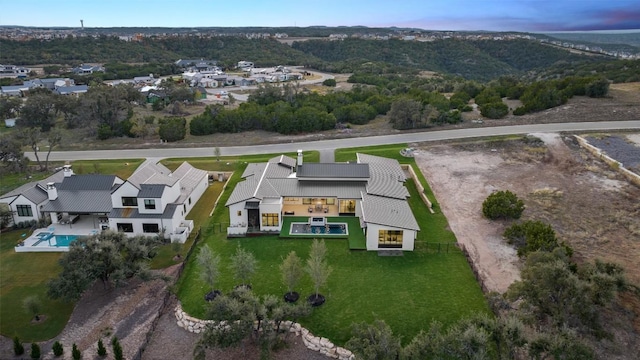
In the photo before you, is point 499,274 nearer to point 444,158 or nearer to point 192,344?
point 192,344

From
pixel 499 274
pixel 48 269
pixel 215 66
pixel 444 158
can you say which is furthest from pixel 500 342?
pixel 215 66

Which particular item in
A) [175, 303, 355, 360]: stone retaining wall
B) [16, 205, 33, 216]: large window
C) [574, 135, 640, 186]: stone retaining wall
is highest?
[574, 135, 640, 186]: stone retaining wall

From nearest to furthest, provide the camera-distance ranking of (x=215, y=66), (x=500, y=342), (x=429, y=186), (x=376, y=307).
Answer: (x=500, y=342), (x=376, y=307), (x=429, y=186), (x=215, y=66)

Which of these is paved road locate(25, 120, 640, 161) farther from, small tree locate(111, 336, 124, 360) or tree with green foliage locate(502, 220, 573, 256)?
small tree locate(111, 336, 124, 360)

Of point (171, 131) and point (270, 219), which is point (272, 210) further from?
point (171, 131)

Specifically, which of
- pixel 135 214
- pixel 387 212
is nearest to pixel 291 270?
pixel 387 212

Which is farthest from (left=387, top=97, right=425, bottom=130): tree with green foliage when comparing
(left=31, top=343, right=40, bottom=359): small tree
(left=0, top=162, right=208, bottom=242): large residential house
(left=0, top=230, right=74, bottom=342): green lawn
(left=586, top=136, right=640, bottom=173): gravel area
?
(left=31, top=343, right=40, bottom=359): small tree
